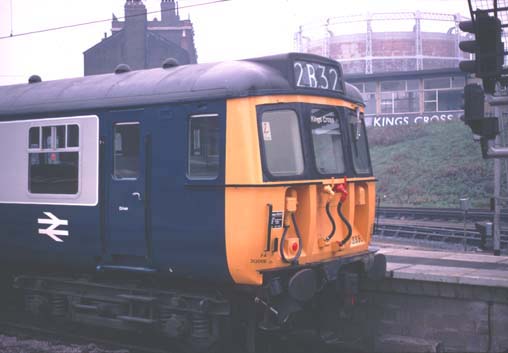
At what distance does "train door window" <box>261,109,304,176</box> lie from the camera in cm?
783

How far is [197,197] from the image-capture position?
7.93 m

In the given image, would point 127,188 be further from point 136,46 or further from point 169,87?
point 136,46

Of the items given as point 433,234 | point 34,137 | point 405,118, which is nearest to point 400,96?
point 405,118

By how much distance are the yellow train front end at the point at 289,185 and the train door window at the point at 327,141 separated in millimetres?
13

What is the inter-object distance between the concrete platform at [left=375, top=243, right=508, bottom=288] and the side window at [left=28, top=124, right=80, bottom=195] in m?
4.91

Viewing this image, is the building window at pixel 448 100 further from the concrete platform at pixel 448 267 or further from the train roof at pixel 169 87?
the train roof at pixel 169 87

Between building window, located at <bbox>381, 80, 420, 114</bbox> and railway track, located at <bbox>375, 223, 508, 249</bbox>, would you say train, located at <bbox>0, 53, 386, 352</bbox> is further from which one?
building window, located at <bbox>381, 80, 420, 114</bbox>

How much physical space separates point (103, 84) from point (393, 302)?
5.38 metres

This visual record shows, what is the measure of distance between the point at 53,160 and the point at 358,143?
4.53 meters

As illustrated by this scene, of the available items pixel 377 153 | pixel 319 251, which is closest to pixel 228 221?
pixel 319 251

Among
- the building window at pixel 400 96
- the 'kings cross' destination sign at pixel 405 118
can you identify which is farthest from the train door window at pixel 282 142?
the building window at pixel 400 96

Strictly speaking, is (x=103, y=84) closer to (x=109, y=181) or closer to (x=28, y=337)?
(x=109, y=181)

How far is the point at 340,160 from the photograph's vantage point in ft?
29.2

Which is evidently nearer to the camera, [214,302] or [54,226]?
[214,302]
